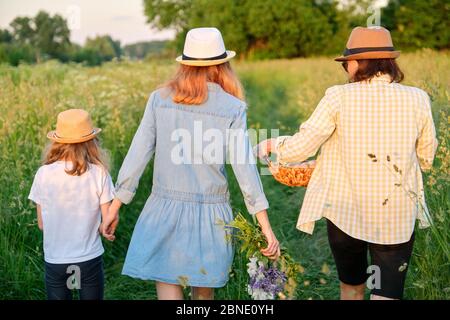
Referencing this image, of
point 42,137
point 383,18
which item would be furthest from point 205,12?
point 42,137

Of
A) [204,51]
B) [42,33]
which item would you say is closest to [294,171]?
[204,51]

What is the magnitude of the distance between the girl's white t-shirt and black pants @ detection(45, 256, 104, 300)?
32 millimetres

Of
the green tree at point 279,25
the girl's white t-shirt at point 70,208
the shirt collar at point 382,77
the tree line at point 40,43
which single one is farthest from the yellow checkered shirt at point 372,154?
the green tree at point 279,25

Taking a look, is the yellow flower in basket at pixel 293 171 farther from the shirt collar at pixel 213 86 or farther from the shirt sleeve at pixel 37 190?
the shirt sleeve at pixel 37 190

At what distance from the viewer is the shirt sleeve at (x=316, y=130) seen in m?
3.15

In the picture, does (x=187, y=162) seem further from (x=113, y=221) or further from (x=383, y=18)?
(x=383, y=18)

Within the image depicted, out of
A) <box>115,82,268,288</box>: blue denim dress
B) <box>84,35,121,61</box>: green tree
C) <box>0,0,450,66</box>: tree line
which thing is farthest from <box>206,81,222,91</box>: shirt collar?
<box>84,35,121,61</box>: green tree

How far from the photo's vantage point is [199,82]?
316 centimetres

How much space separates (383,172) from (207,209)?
0.85m

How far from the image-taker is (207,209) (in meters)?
3.23

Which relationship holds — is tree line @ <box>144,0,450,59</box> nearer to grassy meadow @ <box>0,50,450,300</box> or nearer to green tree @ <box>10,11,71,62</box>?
green tree @ <box>10,11,71,62</box>

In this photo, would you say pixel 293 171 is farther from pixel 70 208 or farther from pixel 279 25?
pixel 279 25

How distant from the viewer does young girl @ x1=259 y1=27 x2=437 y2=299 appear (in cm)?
312

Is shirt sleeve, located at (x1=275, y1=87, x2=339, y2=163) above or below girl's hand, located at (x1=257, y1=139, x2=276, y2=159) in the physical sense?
above
